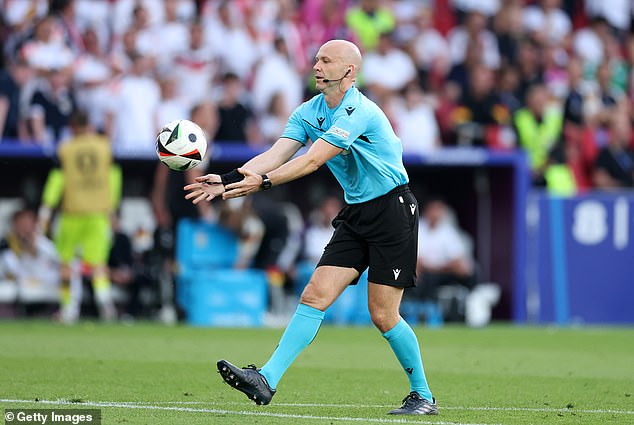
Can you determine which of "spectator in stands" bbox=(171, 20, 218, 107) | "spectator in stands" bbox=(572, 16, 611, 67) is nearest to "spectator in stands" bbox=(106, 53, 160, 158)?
"spectator in stands" bbox=(171, 20, 218, 107)

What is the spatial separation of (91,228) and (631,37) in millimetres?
10659

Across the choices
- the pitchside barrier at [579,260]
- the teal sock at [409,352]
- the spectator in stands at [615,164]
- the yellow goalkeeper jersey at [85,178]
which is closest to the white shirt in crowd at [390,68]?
the pitchside barrier at [579,260]

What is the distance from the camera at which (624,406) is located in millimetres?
8086

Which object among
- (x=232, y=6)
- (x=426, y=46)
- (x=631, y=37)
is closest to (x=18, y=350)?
(x=232, y=6)

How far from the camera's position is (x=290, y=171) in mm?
7223

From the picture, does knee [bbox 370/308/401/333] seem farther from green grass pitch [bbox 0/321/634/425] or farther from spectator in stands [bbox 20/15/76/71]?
spectator in stands [bbox 20/15/76/71]

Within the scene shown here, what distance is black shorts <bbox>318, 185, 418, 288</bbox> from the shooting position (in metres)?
7.57

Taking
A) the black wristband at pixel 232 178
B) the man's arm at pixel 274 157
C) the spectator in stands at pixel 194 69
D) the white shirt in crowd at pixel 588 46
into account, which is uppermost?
the white shirt in crowd at pixel 588 46

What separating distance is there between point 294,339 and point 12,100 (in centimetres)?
949

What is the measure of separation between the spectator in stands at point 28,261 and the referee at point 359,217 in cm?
→ 942

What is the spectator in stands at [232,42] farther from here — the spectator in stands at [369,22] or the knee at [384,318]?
the knee at [384,318]

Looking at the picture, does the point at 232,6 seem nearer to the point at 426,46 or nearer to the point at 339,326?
the point at 426,46

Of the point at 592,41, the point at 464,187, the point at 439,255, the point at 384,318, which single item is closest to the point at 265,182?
the point at 384,318

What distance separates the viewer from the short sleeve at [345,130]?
730 cm
